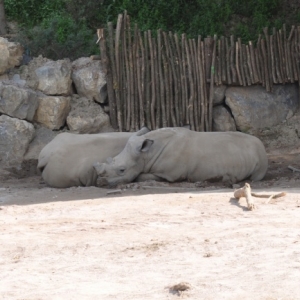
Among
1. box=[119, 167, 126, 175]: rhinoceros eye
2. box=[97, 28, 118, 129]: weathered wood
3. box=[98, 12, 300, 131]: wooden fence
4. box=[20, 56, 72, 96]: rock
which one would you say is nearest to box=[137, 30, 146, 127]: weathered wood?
box=[98, 12, 300, 131]: wooden fence

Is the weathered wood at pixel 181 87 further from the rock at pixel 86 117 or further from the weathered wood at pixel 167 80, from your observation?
the rock at pixel 86 117

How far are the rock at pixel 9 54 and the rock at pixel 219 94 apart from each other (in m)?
3.54

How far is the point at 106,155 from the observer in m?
10.7

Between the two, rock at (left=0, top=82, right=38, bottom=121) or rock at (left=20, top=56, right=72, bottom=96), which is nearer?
rock at (left=0, top=82, right=38, bottom=121)

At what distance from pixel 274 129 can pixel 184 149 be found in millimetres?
3967

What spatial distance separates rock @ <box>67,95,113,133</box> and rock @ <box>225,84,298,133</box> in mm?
2299

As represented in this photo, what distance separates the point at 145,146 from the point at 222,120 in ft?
11.9

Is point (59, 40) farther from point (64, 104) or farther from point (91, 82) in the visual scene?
point (64, 104)

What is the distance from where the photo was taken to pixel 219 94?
1408cm

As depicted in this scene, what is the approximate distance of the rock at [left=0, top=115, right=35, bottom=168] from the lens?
497 inches

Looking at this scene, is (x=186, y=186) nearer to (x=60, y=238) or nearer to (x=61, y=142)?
(x=61, y=142)

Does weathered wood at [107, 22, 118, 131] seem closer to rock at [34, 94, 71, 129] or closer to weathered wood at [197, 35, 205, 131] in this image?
rock at [34, 94, 71, 129]

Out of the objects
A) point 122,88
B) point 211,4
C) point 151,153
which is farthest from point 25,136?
point 211,4

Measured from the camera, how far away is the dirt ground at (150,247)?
5.28 meters
